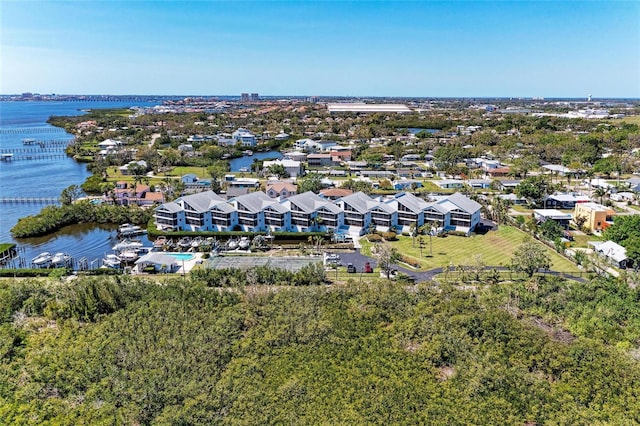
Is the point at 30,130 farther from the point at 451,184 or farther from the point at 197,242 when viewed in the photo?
the point at 451,184

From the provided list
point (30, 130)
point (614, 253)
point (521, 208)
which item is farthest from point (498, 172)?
point (30, 130)

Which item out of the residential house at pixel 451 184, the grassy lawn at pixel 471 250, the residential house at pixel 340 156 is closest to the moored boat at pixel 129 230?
the grassy lawn at pixel 471 250

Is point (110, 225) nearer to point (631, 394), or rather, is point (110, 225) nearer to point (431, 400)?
point (431, 400)

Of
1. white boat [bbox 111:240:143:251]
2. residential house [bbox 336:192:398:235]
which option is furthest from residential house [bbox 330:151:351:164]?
white boat [bbox 111:240:143:251]

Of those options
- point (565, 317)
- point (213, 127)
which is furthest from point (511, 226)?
point (213, 127)

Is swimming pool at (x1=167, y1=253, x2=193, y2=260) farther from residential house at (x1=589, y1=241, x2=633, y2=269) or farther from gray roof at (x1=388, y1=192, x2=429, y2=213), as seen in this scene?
residential house at (x1=589, y1=241, x2=633, y2=269)
